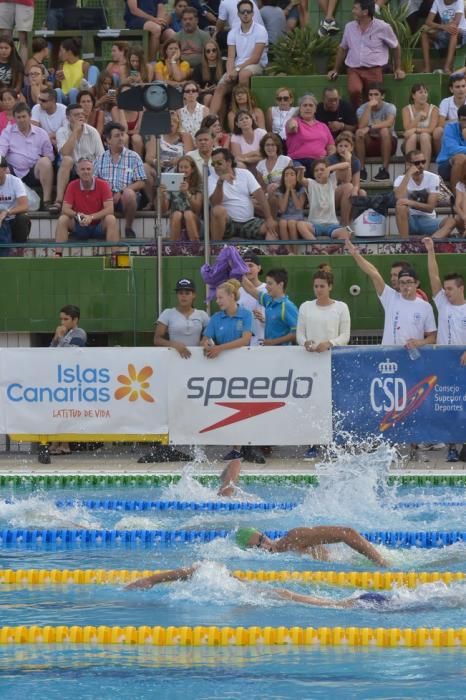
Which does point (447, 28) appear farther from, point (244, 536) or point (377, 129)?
point (244, 536)

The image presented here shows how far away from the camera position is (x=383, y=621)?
777cm

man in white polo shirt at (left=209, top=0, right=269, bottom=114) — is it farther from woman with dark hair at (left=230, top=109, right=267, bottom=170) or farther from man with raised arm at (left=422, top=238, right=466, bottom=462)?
man with raised arm at (left=422, top=238, right=466, bottom=462)

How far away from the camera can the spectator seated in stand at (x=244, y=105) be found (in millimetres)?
15875

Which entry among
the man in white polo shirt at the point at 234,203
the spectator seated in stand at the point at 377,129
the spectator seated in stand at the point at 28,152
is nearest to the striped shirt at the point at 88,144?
the spectator seated in stand at the point at 28,152

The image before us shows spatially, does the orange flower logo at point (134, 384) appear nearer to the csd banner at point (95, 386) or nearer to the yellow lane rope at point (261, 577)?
the csd banner at point (95, 386)

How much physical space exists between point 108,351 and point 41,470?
140 centimetres

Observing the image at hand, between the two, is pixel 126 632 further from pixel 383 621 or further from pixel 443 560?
pixel 443 560

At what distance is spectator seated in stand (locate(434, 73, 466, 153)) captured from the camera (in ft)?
50.7

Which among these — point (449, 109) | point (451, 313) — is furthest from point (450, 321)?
point (449, 109)

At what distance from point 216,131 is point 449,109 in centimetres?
261

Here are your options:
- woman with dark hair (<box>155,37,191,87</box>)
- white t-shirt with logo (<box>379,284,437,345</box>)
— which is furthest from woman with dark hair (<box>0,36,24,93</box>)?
white t-shirt with logo (<box>379,284,437,345</box>)

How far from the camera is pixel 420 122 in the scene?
15.6 metres

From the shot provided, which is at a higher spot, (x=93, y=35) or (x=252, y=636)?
(x=93, y=35)

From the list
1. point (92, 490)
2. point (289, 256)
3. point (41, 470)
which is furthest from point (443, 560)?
point (289, 256)
